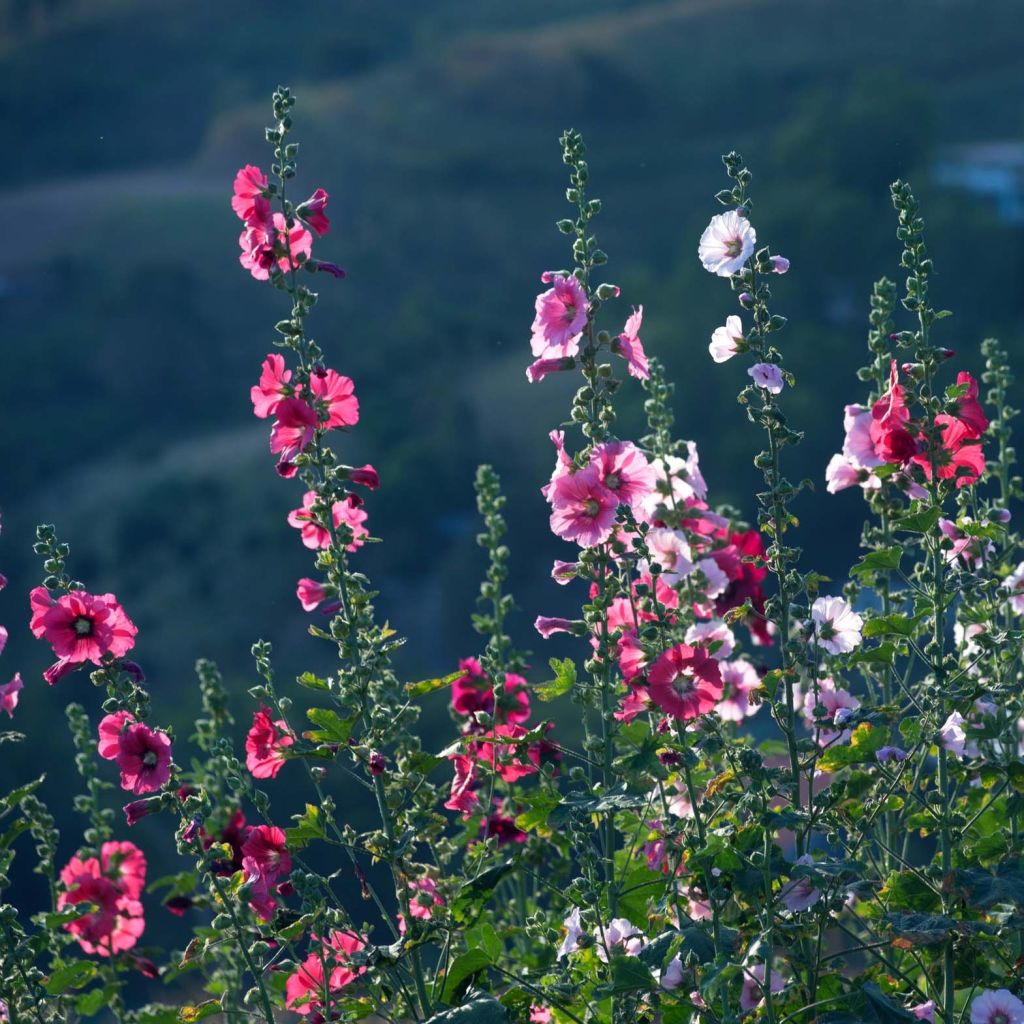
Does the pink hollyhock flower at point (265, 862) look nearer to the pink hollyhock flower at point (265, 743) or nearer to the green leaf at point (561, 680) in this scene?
the pink hollyhock flower at point (265, 743)

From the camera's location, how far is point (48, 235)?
48.6 meters

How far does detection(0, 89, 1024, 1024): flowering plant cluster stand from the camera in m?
2.24

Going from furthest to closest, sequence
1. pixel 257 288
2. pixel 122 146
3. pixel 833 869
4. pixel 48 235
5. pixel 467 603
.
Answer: pixel 122 146
pixel 48 235
pixel 257 288
pixel 467 603
pixel 833 869

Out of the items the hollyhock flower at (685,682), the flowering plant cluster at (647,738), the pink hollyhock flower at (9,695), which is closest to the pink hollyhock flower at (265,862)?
the flowering plant cluster at (647,738)

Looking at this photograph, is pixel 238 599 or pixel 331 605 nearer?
pixel 331 605

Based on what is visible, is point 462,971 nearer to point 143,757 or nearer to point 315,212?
point 143,757

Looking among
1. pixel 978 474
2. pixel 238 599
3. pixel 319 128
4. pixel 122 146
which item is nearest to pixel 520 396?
pixel 238 599

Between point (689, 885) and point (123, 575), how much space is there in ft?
109

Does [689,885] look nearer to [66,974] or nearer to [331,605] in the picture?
[331,605]

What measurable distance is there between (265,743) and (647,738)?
62 centimetres

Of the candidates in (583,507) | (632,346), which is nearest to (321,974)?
(583,507)

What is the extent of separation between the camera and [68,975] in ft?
8.29

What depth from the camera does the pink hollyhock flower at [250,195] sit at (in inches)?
94.9

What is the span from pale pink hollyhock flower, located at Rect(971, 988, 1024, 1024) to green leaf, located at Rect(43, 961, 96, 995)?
52.8 inches
